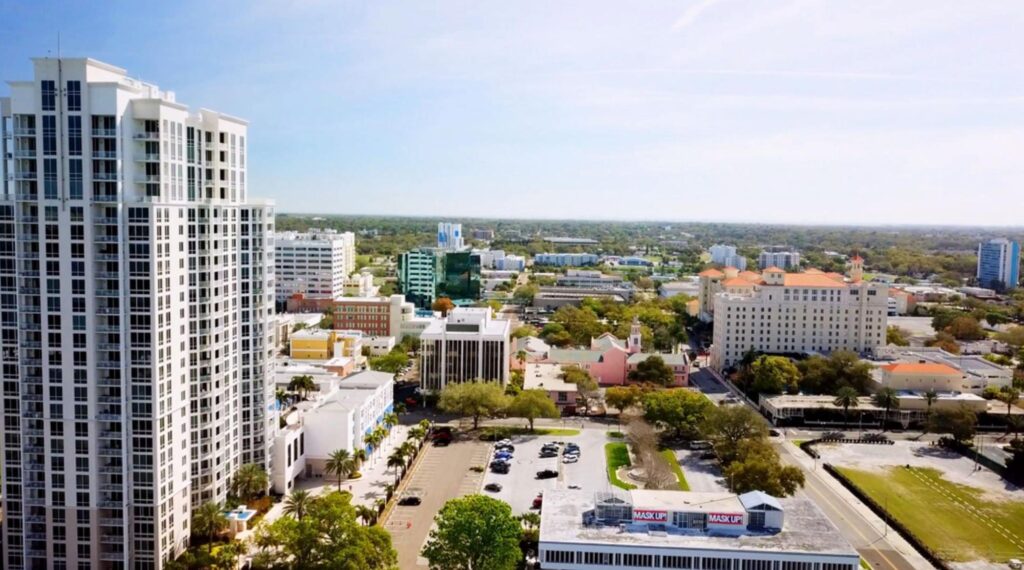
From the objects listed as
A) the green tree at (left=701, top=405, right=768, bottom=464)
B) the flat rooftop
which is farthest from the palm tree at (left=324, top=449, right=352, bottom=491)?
the green tree at (left=701, top=405, right=768, bottom=464)

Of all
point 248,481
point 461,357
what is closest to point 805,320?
point 461,357

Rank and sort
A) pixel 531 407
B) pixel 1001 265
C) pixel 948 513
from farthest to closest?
pixel 1001 265
pixel 531 407
pixel 948 513

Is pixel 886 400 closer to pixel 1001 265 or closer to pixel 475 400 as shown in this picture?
pixel 475 400

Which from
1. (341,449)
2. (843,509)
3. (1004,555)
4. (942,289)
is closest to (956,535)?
(1004,555)

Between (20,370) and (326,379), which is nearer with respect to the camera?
(20,370)

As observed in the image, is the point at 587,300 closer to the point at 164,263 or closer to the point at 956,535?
the point at 956,535
